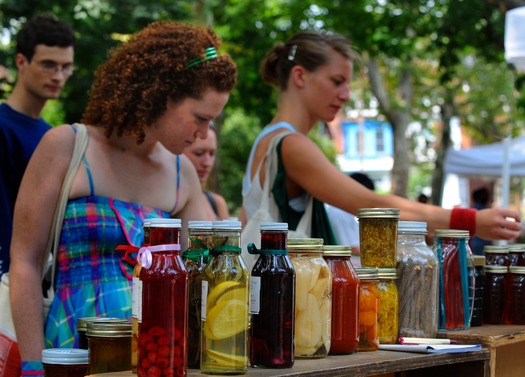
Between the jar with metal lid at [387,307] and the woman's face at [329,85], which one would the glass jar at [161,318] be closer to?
the jar with metal lid at [387,307]

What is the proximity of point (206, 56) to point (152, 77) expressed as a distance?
0.63 ft

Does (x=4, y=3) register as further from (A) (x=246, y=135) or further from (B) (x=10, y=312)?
(A) (x=246, y=135)

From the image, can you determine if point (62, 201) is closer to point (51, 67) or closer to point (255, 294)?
point (255, 294)

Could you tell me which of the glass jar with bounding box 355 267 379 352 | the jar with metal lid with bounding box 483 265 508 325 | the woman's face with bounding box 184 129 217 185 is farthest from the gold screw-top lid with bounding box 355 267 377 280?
the woman's face with bounding box 184 129 217 185

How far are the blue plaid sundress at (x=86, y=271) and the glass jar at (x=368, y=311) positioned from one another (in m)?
0.81

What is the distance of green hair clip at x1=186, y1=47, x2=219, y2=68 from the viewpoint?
2781 mm

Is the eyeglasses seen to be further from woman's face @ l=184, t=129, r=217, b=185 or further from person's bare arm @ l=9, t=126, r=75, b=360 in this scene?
person's bare arm @ l=9, t=126, r=75, b=360

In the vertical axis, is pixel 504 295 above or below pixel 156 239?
below

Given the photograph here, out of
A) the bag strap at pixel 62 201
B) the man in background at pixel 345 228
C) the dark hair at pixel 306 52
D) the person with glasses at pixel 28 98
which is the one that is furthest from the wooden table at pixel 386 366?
the man in background at pixel 345 228

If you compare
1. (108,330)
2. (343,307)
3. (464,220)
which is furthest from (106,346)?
(464,220)

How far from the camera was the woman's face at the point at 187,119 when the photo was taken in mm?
2754

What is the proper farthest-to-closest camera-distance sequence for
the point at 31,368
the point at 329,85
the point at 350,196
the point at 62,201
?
the point at 329,85 < the point at 350,196 < the point at 62,201 < the point at 31,368

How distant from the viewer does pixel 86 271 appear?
8.93 feet

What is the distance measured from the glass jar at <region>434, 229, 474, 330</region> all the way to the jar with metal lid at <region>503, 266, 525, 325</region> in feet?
0.89
